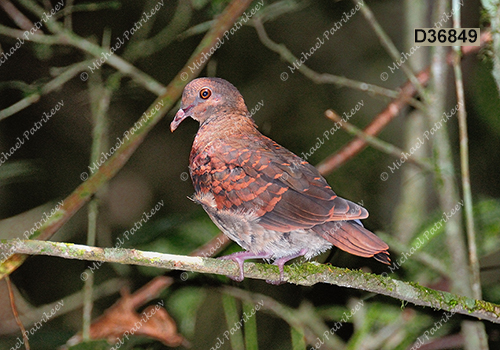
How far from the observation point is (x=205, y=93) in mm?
2357

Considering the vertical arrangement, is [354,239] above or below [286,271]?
above

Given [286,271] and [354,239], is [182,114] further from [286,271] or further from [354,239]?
[354,239]

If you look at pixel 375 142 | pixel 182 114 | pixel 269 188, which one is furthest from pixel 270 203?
pixel 375 142

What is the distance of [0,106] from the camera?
3.06m

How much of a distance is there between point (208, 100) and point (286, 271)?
38.6 inches

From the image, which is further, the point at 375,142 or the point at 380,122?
the point at 380,122

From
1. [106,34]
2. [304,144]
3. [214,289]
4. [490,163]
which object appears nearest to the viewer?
[214,289]

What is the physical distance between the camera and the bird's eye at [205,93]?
234cm

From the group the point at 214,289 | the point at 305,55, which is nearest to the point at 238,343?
the point at 214,289

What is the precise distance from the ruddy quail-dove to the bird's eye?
0.20 metres

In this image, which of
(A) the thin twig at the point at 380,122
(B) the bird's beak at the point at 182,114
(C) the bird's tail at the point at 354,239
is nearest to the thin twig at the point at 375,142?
(A) the thin twig at the point at 380,122

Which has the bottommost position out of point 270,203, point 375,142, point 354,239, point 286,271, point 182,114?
point 286,271

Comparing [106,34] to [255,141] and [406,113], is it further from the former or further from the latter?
[406,113]

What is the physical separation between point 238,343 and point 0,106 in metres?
2.20
